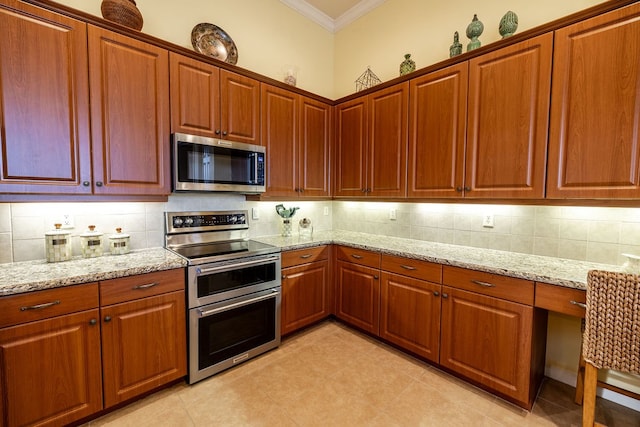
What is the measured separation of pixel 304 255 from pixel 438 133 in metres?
1.54

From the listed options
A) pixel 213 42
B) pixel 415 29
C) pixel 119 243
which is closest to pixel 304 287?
pixel 119 243

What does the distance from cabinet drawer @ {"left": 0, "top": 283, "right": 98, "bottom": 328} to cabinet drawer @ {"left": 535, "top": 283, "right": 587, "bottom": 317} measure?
2508 millimetres

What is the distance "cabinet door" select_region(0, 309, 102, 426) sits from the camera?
1328 mm

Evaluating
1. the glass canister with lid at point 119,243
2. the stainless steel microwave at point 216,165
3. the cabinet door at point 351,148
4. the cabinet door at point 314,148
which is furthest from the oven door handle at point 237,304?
the cabinet door at point 351,148

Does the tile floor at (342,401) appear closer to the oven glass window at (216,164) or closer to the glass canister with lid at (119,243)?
the glass canister with lid at (119,243)

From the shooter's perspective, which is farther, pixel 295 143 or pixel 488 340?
pixel 295 143

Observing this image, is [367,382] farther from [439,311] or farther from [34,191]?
[34,191]

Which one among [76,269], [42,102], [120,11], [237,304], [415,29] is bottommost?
[237,304]

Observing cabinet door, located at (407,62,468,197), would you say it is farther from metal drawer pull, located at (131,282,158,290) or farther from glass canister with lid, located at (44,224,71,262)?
glass canister with lid, located at (44,224,71,262)

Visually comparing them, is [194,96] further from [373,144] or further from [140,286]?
[373,144]

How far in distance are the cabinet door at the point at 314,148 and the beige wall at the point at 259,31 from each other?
0.60 meters

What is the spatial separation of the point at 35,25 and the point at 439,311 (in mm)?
3049

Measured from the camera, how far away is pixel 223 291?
1987 millimetres

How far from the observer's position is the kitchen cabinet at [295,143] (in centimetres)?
253
